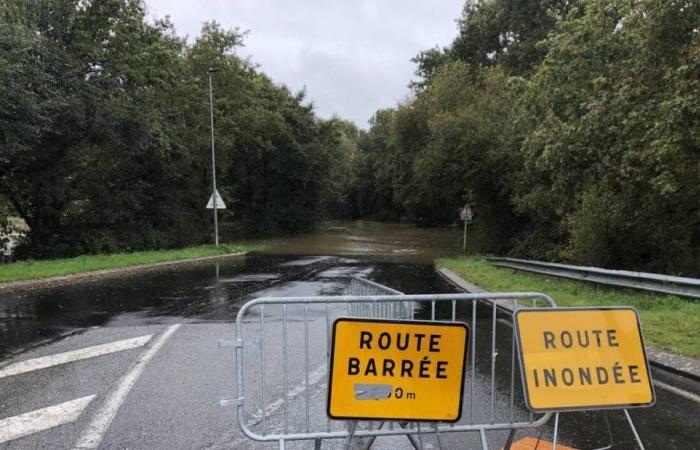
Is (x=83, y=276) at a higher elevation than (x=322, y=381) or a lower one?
lower

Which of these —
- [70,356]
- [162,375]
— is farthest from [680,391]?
[70,356]

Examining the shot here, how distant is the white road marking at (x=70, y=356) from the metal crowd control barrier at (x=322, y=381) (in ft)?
5.49

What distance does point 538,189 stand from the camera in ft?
75.7

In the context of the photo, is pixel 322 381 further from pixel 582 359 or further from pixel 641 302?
pixel 641 302

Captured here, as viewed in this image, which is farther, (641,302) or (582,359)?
(641,302)

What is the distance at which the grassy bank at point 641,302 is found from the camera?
7.14 m

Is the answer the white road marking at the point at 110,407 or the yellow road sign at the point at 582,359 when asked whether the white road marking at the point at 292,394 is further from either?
the yellow road sign at the point at 582,359

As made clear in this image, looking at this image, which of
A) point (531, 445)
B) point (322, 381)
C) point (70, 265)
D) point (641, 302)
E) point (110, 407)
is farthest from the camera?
point (70, 265)

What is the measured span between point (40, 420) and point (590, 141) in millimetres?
13359

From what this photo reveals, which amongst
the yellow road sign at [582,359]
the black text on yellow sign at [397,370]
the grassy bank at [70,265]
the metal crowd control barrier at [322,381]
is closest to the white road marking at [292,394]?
the metal crowd control barrier at [322,381]

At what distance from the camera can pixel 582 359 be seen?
3824mm

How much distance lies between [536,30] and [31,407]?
37.2 meters

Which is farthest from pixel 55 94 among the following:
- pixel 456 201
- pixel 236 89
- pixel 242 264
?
pixel 456 201

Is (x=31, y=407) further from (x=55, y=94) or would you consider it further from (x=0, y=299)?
(x=55, y=94)
